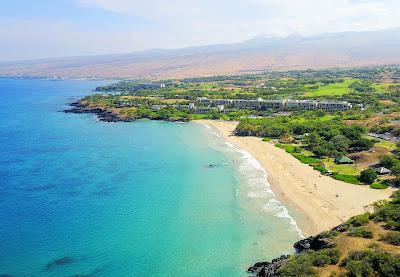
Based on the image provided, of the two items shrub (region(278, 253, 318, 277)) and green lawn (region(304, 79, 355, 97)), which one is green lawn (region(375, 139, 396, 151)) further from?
green lawn (region(304, 79, 355, 97))

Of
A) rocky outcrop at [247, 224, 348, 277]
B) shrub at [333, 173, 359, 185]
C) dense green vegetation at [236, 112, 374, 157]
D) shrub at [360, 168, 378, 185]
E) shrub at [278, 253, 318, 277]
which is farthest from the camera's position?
dense green vegetation at [236, 112, 374, 157]

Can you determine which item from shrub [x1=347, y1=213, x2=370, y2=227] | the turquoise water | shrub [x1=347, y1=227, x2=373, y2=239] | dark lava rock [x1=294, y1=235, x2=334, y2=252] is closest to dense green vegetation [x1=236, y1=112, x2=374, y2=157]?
the turquoise water

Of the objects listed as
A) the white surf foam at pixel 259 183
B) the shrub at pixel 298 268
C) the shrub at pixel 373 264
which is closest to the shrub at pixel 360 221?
the white surf foam at pixel 259 183

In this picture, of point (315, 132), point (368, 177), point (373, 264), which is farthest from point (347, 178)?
point (373, 264)

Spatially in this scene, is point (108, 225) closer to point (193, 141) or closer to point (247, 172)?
point (247, 172)

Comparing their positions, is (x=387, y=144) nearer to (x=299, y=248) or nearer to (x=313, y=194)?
(x=313, y=194)

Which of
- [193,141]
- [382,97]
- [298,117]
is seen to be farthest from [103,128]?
[382,97]
